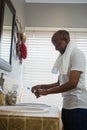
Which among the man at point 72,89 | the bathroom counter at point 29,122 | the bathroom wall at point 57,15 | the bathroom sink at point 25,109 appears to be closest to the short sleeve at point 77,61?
the man at point 72,89

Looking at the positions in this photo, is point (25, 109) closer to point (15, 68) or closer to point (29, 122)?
point (29, 122)

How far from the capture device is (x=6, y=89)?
2.06m

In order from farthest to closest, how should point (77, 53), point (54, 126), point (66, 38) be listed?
point (66, 38), point (77, 53), point (54, 126)

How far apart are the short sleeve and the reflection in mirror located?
0.61 metres

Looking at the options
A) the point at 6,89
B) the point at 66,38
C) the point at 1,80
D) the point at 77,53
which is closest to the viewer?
the point at 77,53

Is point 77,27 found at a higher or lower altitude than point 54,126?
higher

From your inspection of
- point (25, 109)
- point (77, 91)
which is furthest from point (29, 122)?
point (77, 91)

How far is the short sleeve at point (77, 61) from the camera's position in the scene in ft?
Result: 4.84

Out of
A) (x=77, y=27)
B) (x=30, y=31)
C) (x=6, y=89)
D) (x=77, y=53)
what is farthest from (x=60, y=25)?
(x=77, y=53)

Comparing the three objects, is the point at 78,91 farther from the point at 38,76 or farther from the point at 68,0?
the point at 68,0

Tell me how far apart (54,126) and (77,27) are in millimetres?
2130

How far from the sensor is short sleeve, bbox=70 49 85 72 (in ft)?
4.84

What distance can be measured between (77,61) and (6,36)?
2.42 ft

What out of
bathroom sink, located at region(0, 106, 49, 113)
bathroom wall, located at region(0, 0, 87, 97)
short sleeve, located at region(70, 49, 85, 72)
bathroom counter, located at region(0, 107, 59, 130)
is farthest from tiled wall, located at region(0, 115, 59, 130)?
bathroom wall, located at region(0, 0, 87, 97)
